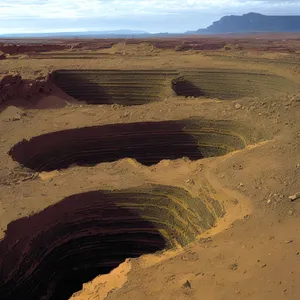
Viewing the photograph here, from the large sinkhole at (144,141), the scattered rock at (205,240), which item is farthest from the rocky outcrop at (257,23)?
the scattered rock at (205,240)

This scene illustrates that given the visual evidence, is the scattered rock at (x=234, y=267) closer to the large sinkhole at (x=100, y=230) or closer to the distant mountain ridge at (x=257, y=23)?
the large sinkhole at (x=100, y=230)

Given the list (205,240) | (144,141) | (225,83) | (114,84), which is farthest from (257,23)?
(205,240)

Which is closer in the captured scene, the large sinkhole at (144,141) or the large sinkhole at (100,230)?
the large sinkhole at (100,230)

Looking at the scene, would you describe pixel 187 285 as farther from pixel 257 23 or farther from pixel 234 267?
pixel 257 23

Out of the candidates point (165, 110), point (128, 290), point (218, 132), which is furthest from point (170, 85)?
point (128, 290)

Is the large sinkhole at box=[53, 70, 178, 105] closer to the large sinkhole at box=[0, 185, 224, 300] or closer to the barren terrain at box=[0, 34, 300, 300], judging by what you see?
the barren terrain at box=[0, 34, 300, 300]

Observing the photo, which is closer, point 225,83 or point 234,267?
point 234,267
